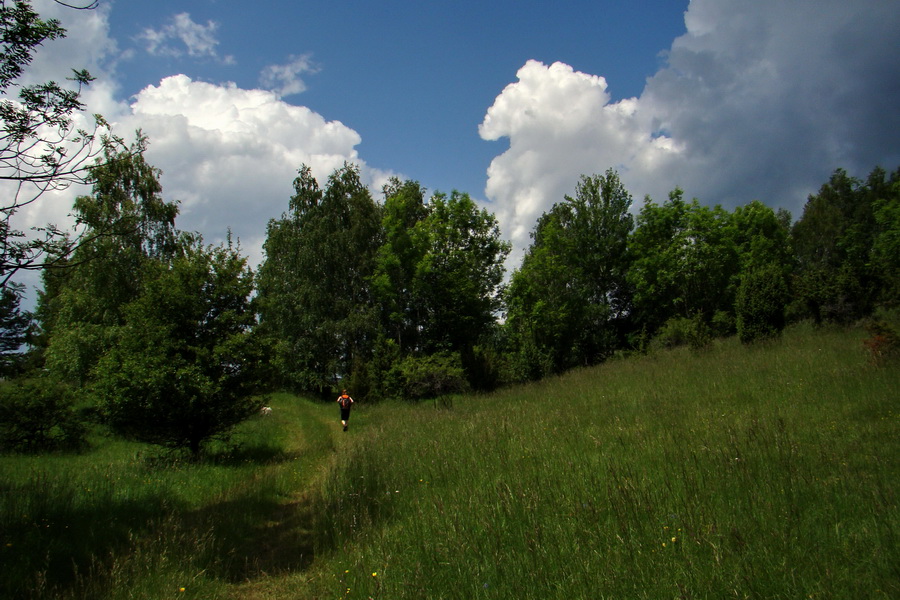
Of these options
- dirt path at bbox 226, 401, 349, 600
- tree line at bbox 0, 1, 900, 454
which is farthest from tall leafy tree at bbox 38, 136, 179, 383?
dirt path at bbox 226, 401, 349, 600

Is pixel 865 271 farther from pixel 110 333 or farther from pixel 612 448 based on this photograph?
pixel 110 333

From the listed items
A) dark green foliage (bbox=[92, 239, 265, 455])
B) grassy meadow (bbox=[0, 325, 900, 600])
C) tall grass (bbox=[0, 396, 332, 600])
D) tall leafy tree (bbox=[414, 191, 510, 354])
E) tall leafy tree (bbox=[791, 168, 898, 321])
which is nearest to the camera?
grassy meadow (bbox=[0, 325, 900, 600])

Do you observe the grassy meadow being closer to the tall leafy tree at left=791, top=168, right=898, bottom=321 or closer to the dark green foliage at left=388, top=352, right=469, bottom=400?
the dark green foliage at left=388, top=352, right=469, bottom=400

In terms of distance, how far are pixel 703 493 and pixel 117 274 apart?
28.0 m

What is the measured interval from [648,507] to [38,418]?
1686 centimetres

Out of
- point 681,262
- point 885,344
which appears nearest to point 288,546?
point 885,344

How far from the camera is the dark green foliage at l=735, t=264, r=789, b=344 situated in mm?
18594

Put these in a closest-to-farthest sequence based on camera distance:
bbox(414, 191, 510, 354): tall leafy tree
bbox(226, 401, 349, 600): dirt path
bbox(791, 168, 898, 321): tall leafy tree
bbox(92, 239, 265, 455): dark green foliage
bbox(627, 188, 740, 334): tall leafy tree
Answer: bbox(226, 401, 349, 600): dirt path < bbox(92, 239, 265, 455): dark green foliage < bbox(414, 191, 510, 354): tall leafy tree < bbox(627, 188, 740, 334): tall leafy tree < bbox(791, 168, 898, 321): tall leafy tree

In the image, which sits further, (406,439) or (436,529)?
(406,439)

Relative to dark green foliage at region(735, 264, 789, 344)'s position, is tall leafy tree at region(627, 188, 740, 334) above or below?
above

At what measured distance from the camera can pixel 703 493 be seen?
14.1ft

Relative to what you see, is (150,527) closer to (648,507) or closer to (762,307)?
(648,507)

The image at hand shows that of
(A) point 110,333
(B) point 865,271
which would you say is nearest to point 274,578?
(A) point 110,333

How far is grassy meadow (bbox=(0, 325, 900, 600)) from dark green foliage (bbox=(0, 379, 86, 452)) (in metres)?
5.99
